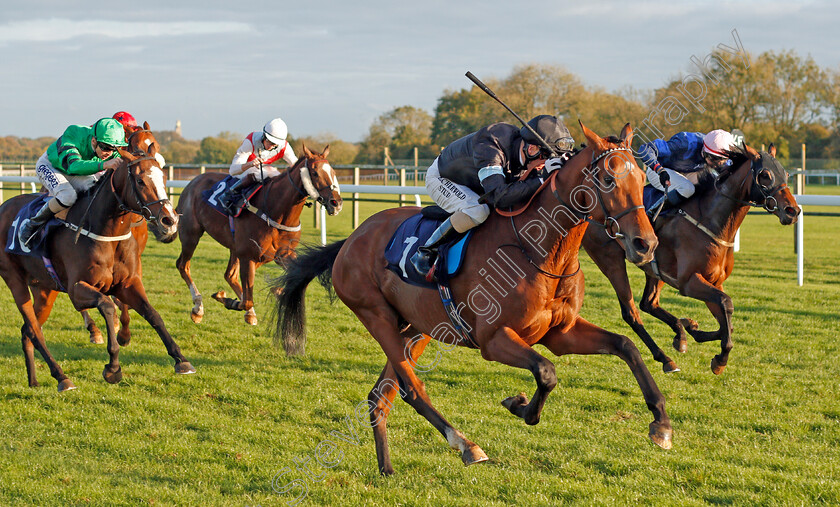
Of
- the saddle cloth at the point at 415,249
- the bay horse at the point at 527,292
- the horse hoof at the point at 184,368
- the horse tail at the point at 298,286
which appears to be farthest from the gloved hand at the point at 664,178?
the horse hoof at the point at 184,368

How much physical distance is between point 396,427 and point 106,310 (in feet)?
6.92

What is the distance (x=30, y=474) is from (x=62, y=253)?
2.01 meters

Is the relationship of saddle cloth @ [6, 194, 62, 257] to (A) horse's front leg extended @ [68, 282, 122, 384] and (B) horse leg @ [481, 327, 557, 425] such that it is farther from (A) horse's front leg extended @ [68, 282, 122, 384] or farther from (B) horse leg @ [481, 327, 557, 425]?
(B) horse leg @ [481, 327, 557, 425]

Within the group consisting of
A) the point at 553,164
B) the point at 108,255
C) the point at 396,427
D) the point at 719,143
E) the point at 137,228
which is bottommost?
the point at 396,427

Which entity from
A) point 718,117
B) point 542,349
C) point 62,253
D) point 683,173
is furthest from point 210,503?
point 718,117

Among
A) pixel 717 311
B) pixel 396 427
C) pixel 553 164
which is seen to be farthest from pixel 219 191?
pixel 553 164

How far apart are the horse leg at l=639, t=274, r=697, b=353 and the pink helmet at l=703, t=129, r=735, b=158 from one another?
3.94 feet

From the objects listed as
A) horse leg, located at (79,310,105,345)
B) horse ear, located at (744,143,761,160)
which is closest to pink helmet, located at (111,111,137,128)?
horse leg, located at (79,310,105,345)

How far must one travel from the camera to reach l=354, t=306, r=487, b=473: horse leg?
3629 millimetres

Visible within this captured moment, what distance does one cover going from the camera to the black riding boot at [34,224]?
5.71 m

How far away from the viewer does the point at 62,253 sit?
18.4 ft

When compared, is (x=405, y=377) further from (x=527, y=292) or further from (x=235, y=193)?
(x=235, y=193)

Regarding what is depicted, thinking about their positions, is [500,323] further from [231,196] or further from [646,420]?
[231,196]

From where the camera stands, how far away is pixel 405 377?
4.10 metres
